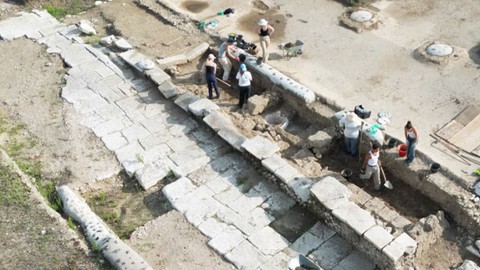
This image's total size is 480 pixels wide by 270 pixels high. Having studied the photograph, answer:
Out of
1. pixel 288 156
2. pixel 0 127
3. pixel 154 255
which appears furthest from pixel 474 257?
pixel 0 127

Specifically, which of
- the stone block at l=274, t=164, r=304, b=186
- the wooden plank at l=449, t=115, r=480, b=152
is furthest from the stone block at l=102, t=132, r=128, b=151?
the wooden plank at l=449, t=115, r=480, b=152

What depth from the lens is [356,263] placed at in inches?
386

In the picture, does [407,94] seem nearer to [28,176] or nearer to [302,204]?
[302,204]

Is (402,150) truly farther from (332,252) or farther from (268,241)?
(268,241)

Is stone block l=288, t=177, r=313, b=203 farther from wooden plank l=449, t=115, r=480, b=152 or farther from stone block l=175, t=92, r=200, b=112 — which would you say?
stone block l=175, t=92, r=200, b=112

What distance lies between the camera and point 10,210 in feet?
33.2

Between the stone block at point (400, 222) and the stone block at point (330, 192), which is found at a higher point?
the stone block at point (330, 192)

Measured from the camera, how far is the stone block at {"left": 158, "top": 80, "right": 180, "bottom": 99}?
532 inches

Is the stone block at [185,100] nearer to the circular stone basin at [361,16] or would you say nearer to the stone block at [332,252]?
the stone block at [332,252]

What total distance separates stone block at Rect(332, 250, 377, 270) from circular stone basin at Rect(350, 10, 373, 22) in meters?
7.94

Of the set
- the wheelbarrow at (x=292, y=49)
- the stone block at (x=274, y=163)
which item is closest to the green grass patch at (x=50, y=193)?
the stone block at (x=274, y=163)

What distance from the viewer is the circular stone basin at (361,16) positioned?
1580 centimetres

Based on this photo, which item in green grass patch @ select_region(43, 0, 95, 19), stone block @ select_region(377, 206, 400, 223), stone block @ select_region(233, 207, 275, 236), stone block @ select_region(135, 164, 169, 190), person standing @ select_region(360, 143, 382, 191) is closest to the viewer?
stone block @ select_region(377, 206, 400, 223)

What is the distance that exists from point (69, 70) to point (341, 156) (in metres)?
7.30
